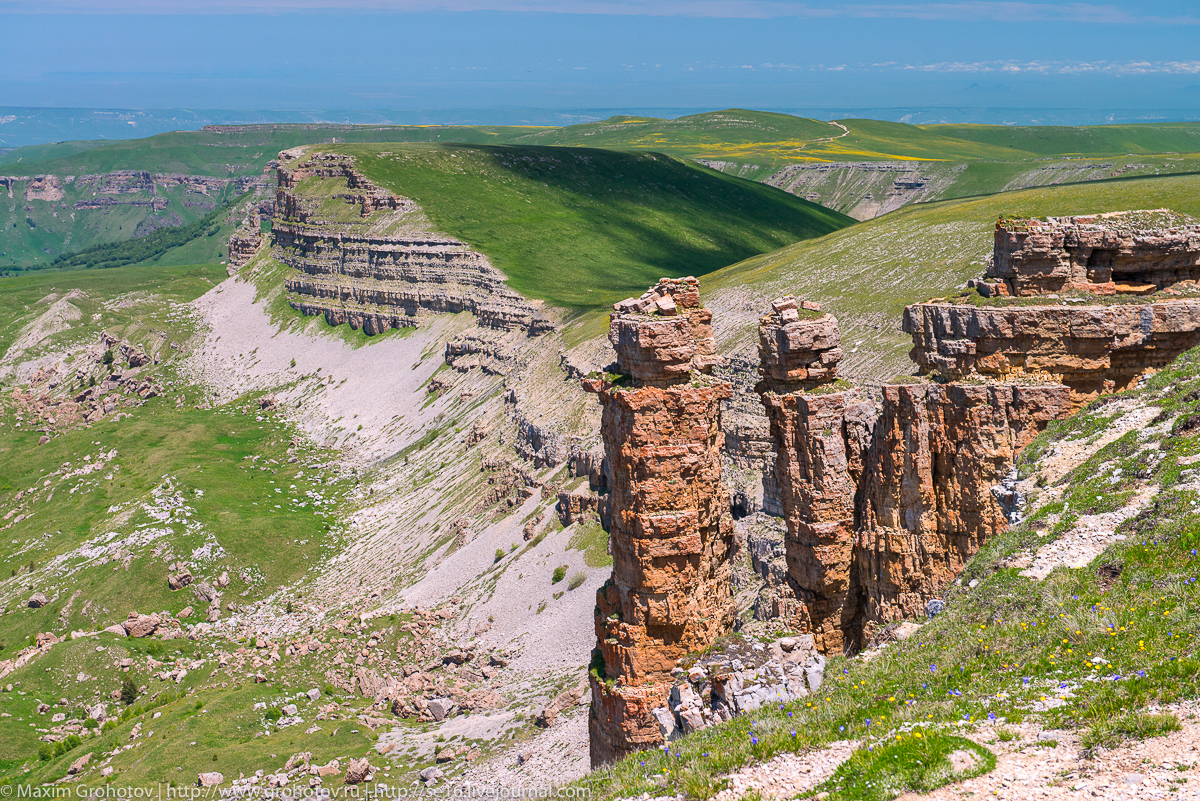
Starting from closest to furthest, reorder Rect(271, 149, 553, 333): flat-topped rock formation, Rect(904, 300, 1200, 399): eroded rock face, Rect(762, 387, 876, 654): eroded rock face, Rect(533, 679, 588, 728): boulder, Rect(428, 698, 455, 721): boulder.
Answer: Rect(904, 300, 1200, 399): eroded rock face, Rect(762, 387, 876, 654): eroded rock face, Rect(533, 679, 588, 728): boulder, Rect(428, 698, 455, 721): boulder, Rect(271, 149, 553, 333): flat-topped rock formation

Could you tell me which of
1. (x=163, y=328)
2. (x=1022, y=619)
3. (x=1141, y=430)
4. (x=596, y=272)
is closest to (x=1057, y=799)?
(x=1022, y=619)

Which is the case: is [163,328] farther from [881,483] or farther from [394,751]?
[881,483]

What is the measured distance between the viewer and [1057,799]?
14.8m

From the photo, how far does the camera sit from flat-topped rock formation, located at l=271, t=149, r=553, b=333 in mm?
142250

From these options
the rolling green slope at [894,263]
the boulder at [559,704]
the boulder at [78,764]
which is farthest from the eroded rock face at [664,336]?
the boulder at [78,764]

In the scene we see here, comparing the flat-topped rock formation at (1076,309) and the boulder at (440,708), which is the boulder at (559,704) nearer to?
the boulder at (440,708)

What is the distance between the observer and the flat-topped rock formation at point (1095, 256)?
31453 millimetres

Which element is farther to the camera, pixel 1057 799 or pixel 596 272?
pixel 596 272

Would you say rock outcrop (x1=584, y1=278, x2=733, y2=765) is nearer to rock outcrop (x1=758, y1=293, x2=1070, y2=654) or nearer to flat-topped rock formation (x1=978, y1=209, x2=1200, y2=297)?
rock outcrop (x1=758, y1=293, x2=1070, y2=654)

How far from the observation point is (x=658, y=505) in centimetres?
3269

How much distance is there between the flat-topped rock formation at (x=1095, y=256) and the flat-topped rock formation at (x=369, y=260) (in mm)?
89746

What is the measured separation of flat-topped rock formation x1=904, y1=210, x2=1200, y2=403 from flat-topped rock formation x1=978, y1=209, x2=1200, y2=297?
32mm

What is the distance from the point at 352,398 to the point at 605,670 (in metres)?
105

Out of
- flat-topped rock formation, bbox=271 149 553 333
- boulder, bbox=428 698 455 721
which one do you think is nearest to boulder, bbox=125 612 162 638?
boulder, bbox=428 698 455 721
